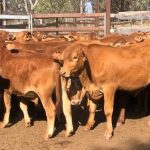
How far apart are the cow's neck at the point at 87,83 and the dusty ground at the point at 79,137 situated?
0.72 m

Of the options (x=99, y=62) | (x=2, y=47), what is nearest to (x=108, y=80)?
(x=99, y=62)

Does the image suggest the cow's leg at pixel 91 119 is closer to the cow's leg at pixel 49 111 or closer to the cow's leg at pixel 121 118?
the cow's leg at pixel 121 118

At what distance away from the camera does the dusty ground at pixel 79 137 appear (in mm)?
5973

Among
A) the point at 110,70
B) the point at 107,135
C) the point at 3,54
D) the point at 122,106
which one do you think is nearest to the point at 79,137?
the point at 107,135

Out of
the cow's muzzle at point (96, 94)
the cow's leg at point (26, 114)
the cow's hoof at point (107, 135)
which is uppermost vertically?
the cow's muzzle at point (96, 94)

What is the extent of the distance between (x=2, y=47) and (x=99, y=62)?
173 centimetres

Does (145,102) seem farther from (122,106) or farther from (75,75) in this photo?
(75,75)

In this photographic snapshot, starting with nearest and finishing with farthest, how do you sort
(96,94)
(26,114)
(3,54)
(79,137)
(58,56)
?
(58,56), (79,137), (96,94), (3,54), (26,114)

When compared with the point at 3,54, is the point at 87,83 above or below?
below

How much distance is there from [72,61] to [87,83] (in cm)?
67

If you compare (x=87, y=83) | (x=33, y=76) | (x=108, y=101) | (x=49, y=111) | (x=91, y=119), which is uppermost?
(x=33, y=76)

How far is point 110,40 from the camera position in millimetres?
8516

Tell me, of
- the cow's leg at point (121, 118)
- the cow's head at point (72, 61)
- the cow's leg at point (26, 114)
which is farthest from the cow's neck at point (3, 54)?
the cow's leg at point (121, 118)

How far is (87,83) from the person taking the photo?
6371mm
